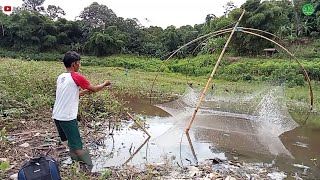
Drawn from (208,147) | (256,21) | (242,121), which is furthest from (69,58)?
(256,21)

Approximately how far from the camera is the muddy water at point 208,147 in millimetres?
4602

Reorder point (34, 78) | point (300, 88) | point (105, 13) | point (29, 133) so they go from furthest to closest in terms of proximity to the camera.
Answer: point (105, 13)
point (300, 88)
point (34, 78)
point (29, 133)

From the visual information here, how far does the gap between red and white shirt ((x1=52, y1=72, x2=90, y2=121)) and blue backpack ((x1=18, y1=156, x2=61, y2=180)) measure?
797mm

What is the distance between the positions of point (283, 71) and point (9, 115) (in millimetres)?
13454

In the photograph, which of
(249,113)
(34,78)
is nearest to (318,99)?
(249,113)

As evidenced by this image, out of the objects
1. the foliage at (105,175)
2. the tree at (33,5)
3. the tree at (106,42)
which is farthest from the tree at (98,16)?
the foliage at (105,175)

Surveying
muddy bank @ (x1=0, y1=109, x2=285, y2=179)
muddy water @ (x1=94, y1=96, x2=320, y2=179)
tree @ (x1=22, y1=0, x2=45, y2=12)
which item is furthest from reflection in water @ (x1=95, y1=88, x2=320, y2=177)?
tree @ (x1=22, y1=0, x2=45, y2=12)

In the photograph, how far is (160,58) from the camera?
27.0 meters

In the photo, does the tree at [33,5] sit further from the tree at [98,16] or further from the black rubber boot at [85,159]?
the black rubber boot at [85,159]

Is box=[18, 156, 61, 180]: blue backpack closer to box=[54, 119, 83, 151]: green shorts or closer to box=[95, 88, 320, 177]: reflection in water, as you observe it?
box=[54, 119, 83, 151]: green shorts

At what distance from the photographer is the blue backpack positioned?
2.63m

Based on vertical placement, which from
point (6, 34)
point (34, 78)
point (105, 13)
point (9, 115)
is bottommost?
point (9, 115)

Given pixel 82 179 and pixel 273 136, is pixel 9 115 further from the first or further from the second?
pixel 273 136

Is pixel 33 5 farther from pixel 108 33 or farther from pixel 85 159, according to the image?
pixel 85 159
